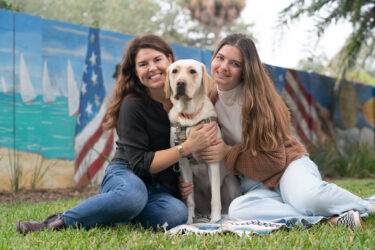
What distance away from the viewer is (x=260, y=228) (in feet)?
7.37

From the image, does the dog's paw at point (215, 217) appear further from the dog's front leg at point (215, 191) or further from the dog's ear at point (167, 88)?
the dog's ear at point (167, 88)

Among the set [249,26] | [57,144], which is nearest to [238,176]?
[57,144]

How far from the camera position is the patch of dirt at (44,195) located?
3967mm

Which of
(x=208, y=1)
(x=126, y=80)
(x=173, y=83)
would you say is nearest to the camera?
(x=173, y=83)

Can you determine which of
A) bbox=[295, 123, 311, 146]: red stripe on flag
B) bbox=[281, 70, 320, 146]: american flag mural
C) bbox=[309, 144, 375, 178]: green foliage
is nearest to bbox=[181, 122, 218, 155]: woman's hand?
bbox=[309, 144, 375, 178]: green foliage

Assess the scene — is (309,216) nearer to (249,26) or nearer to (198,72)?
(198,72)

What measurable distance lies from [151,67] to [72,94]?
2382 mm

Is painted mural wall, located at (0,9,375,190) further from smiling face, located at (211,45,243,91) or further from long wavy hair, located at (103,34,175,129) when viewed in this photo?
smiling face, located at (211,45,243,91)

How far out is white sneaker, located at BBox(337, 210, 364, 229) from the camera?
2.25 metres

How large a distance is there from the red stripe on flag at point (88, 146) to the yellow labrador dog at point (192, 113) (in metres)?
2.42

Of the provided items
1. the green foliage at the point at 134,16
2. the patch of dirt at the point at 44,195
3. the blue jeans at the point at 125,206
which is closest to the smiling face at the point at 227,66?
the blue jeans at the point at 125,206

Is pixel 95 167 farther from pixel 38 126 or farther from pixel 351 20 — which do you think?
pixel 351 20

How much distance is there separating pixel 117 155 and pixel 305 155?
4.89 ft

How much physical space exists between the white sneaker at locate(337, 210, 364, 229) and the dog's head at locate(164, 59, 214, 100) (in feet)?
4.28
